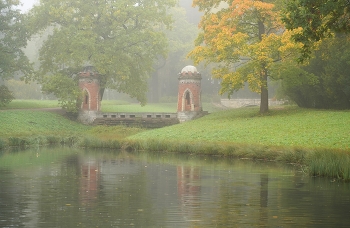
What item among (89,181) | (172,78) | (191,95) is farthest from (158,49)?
(89,181)

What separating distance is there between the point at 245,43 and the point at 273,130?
26.3 feet

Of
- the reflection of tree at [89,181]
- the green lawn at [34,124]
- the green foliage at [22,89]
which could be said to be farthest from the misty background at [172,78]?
the reflection of tree at [89,181]

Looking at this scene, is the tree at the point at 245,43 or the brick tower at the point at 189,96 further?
the brick tower at the point at 189,96

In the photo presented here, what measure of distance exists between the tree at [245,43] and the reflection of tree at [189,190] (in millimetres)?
16307

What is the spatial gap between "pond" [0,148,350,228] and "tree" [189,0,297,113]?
532 inches

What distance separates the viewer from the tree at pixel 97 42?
50031 millimetres

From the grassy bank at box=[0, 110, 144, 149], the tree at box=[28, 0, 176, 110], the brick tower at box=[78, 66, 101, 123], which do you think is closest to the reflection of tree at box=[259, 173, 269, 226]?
the grassy bank at box=[0, 110, 144, 149]

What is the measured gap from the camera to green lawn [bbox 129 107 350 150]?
29658 millimetres

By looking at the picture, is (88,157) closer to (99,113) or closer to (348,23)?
(348,23)

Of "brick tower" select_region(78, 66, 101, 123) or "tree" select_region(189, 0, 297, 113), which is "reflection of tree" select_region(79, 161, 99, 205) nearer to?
"tree" select_region(189, 0, 297, 113)

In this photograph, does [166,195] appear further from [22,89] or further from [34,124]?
[22,89]

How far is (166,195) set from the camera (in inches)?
635

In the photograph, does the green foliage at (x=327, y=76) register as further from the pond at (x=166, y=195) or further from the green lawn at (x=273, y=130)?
the pond at (x=166, y=195)

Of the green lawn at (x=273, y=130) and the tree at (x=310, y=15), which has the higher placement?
the tree at (x=310, y=15)
